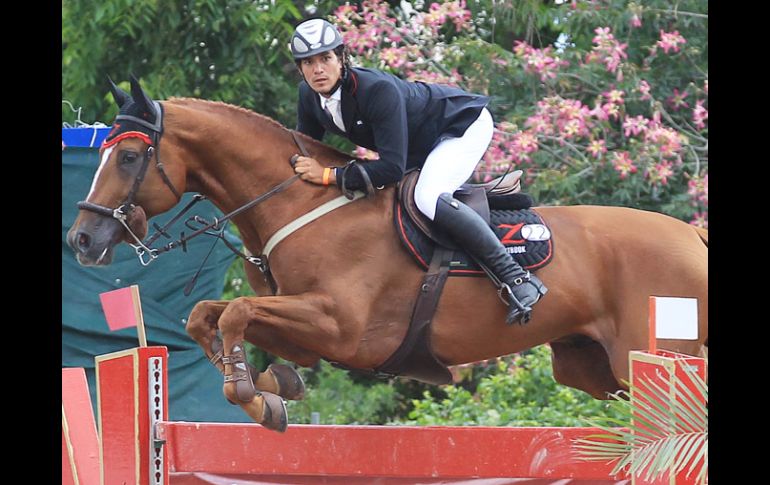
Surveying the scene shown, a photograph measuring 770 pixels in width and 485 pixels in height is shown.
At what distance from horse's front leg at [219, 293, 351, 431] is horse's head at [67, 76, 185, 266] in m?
0.44

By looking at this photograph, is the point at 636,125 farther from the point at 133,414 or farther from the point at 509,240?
the point at 133,414

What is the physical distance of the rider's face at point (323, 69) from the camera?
3.92 m

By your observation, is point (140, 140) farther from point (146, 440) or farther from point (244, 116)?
point (146, 440)

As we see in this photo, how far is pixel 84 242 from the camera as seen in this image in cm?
379

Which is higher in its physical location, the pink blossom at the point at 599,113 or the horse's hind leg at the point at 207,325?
the pink blossom at the point at 599,113

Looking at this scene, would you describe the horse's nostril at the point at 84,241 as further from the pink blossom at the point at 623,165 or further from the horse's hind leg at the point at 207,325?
the pink blossom at the point at 623,165

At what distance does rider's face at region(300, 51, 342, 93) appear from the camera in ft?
12.9

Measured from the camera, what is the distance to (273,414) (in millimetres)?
3799

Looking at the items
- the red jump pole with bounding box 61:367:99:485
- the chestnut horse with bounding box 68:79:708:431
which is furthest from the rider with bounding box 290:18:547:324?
the red jump pole with bounding box 61:367:99:485

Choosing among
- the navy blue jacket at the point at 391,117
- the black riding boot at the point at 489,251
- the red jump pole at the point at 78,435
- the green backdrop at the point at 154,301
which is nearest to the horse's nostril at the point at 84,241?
the red jump pole at the point at 78,435

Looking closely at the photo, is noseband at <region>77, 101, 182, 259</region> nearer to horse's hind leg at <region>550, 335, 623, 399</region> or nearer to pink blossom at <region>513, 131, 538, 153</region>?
horse's hind leg at <region>550, 335, 623, 399</region>

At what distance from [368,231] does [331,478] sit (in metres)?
0.85

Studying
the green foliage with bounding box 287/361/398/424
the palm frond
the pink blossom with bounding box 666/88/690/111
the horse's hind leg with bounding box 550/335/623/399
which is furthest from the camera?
the green foliage with bounding box 287/361/398/424

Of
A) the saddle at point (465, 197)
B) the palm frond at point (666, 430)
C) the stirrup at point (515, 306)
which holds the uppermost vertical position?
the saddle at point (465, 197)
